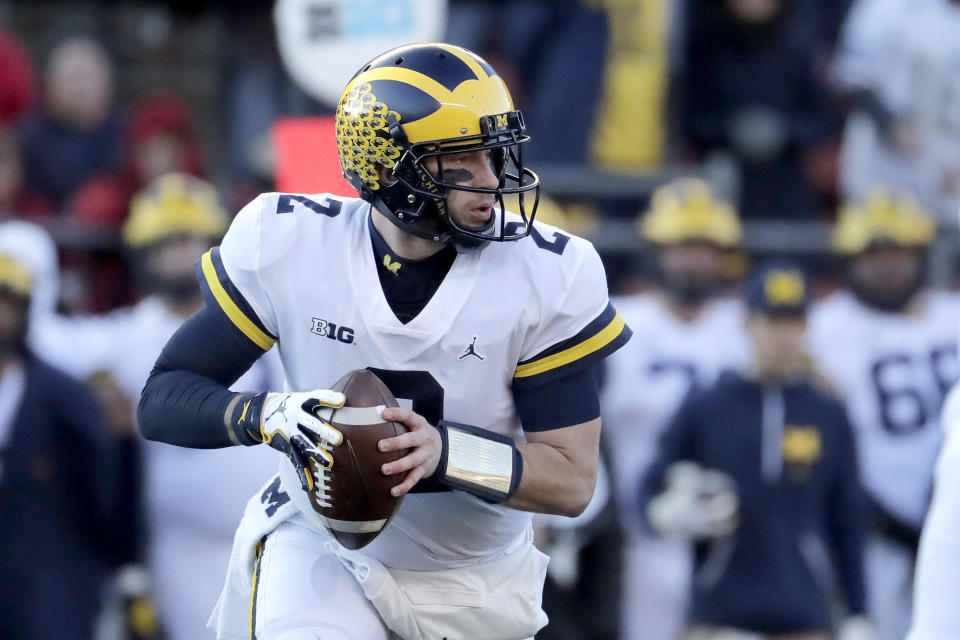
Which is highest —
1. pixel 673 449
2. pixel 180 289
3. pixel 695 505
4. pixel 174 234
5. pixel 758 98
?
pixel 758 98

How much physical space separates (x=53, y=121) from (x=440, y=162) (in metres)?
5.24

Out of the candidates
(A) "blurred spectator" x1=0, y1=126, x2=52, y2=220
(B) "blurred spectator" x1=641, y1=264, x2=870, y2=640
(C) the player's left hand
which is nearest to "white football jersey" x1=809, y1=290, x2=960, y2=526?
(B) "blurred spectator" x1=641, y1=264, x2=870, y2=640

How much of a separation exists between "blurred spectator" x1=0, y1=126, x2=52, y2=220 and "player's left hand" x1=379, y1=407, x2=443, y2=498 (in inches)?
192

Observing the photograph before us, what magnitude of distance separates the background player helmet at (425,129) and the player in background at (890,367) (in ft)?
13.3

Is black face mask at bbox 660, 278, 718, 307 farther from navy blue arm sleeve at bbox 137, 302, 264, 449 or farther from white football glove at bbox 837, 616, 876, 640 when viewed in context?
navy blue arm sleeve at bbox 137, 302, 264, 449

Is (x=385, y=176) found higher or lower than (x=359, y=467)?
higher

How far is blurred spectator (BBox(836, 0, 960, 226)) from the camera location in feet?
28.7

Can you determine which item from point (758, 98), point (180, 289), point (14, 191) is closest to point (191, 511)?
point (180, 289)

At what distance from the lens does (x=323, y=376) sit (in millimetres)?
3732

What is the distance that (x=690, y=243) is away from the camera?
7742 millimetres

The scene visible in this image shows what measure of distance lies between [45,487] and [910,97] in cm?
494

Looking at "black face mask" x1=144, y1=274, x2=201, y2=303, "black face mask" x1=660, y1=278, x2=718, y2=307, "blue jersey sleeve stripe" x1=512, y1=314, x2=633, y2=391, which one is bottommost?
"black face mask" x1=144, y1=274, x2=201, y2=303

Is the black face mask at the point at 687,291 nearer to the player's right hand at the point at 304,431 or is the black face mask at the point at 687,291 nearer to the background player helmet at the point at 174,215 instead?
the background player helmet at the point at 174,215

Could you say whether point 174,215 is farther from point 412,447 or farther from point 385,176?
point 412,447
